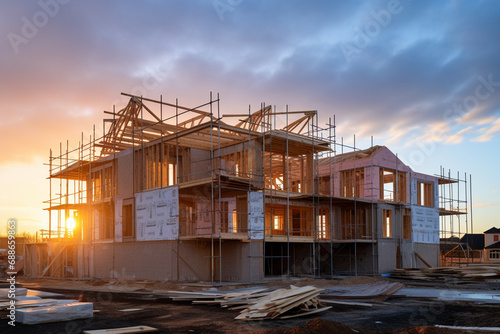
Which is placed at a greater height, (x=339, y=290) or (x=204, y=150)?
(x=204, y=150)

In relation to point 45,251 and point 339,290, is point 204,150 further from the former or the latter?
point 45,251

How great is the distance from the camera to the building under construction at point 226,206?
21.9 meters

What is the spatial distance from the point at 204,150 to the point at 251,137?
3.67 metres

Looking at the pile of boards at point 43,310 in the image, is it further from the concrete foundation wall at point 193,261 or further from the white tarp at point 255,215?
the white tarp at point 255,215

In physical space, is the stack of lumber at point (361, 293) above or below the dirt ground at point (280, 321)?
below

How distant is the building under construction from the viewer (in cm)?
2194

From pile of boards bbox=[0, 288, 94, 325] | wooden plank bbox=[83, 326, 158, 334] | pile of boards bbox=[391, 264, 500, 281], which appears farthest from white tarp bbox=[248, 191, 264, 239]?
wooden plank bbox=[83, 326, 158, 334]

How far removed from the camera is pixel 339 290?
18.3 m

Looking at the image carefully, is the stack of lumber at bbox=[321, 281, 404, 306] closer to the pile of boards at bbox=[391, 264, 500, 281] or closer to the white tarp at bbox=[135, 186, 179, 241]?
the pile of boards at bbox=[391, 264, 500, 281]

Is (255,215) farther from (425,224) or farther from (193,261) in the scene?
(425,224)

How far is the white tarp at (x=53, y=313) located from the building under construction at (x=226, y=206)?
330 inches

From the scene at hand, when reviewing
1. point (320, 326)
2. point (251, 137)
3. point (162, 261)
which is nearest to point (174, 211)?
point (162, 261)

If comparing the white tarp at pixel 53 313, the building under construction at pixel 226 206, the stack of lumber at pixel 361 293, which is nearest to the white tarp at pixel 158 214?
the building under construction at pixel 226 206

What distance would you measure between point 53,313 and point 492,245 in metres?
52.8
